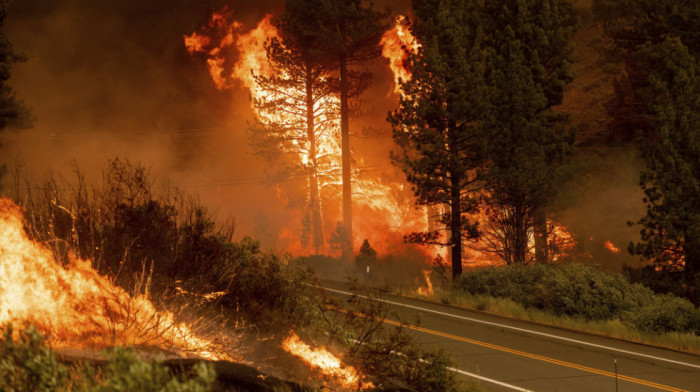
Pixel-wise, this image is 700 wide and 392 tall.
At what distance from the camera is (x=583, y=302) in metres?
21.0

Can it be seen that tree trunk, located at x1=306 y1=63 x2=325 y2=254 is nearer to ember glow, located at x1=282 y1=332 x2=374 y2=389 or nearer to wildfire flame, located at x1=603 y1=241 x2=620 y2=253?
wildfire flame, located at x1=603 y1=241 x2=620 y2=253

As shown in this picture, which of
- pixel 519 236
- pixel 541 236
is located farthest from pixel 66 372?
pixel 541 236

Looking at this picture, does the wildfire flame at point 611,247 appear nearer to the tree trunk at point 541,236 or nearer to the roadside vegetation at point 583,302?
the tree trunk at point 541,236

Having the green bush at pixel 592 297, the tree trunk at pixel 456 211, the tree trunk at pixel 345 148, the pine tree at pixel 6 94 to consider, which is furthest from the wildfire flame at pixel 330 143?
the pine tree at pixel 6 94

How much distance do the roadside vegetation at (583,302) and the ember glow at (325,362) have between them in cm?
1095

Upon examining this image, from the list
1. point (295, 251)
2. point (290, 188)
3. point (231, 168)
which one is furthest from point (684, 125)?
point (231, 168)

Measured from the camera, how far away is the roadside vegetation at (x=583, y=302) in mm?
18969

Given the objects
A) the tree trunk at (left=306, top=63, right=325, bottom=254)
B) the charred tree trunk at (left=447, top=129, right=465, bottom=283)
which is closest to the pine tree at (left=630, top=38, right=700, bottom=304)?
the charred tree trunk at (left=447, top=129, right=465, bottom=283)

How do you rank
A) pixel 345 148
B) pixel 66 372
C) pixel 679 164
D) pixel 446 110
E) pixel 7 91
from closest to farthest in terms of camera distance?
pixel 66 372 → pixel 7 91 → pixel 679 164 → pixel 446 110 → pixel 345 148

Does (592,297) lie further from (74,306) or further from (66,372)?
(66,372)

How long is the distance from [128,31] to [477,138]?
66.3 m

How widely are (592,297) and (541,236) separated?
10037mm

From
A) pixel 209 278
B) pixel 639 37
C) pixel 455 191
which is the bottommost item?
pixel 209 278

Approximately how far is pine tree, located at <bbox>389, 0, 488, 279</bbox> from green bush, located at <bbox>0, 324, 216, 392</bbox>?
830 inches
